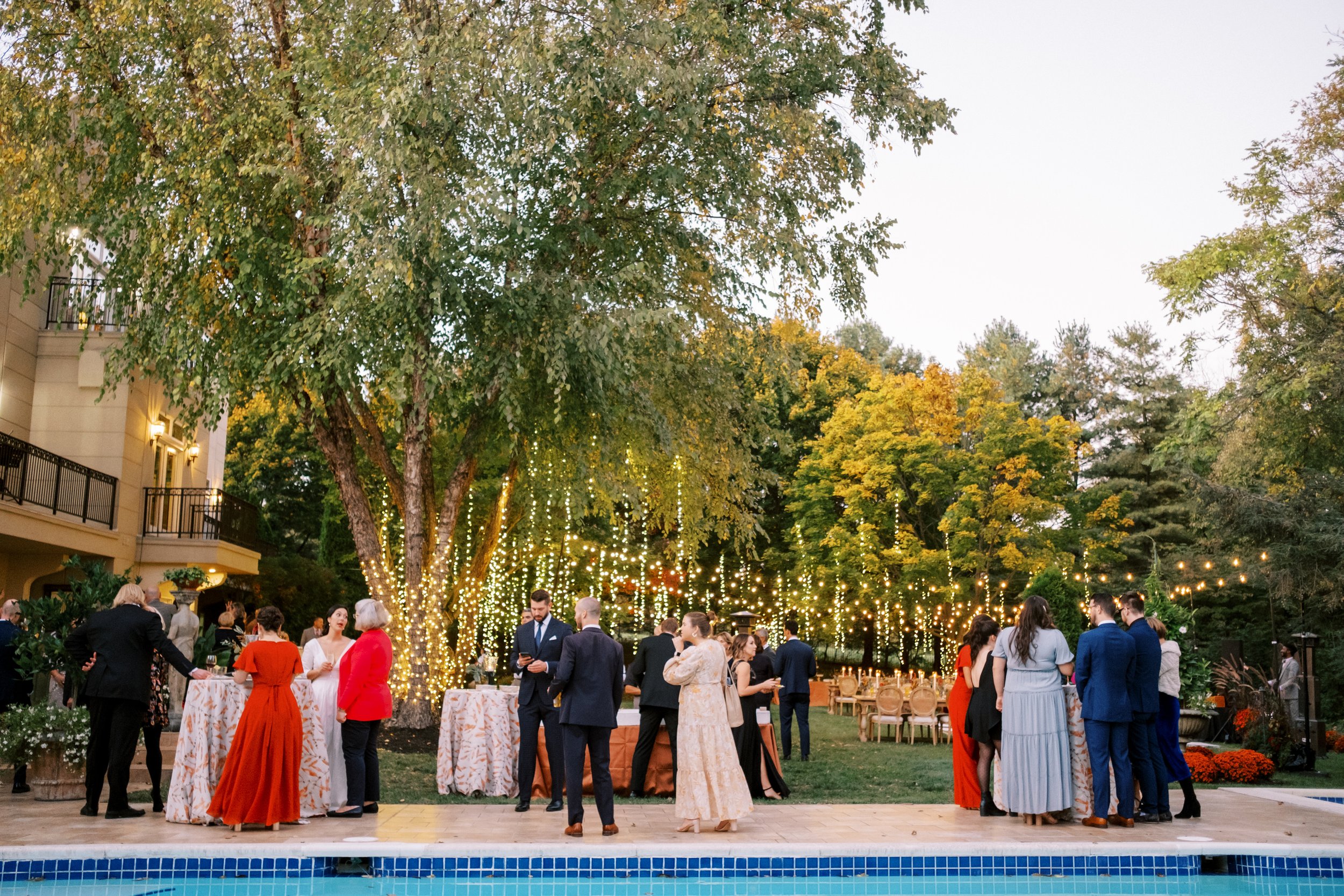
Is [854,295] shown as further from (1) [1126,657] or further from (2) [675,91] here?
(1) [1126,657]

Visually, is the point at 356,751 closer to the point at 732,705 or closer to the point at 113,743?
the point at 113,743

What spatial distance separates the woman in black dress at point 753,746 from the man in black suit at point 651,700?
616 millimetres

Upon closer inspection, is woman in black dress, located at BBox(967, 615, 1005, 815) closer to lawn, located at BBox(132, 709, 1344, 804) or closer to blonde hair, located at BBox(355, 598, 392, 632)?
lawn, located at BBox(132, 709, 1344, 804)

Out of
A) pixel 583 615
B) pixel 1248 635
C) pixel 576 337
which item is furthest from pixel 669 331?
pixel 1248 635

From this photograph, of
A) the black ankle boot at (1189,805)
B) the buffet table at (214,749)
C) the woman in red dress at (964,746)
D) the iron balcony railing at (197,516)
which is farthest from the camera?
the iron balcony railing at (197,516)

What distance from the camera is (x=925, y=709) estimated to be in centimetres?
1723

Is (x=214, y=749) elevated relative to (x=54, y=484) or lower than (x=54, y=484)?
lower

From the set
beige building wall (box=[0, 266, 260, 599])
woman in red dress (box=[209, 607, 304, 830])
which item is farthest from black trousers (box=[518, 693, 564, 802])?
beige building wall (box=[0, 266, 260, 599])

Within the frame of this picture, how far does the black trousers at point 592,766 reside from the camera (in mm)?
7418

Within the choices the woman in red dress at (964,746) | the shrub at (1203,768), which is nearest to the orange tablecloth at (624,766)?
the woman in red dress at (964,746)

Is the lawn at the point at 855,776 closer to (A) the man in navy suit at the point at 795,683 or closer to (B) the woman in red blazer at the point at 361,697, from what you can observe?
(A) the man in navy suit at the point at 795,683

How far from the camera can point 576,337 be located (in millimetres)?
13172

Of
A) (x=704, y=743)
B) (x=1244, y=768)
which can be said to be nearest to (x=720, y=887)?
(x=704, y=743)

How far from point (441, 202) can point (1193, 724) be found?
13080mm
